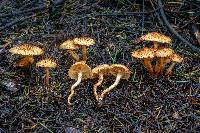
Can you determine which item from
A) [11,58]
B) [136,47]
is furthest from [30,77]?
[136,47]

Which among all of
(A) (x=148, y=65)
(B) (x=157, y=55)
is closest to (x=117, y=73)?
(A) (x=148, y=65)

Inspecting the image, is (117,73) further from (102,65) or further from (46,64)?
(46,64)

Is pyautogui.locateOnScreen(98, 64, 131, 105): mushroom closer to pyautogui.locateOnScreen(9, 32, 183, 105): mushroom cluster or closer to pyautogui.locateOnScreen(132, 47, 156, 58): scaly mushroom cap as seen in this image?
pyautogui.locateOnScreen(9, 32, 183, 105): mushroom cluster

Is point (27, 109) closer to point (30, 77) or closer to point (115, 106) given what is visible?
point (30, 77)

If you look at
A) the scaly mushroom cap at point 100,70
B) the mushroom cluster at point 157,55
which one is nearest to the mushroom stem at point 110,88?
the scaly mushroom cap at point 100,70

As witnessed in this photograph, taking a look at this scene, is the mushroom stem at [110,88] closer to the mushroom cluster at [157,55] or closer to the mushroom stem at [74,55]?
the mushroom cluster at [157,55]

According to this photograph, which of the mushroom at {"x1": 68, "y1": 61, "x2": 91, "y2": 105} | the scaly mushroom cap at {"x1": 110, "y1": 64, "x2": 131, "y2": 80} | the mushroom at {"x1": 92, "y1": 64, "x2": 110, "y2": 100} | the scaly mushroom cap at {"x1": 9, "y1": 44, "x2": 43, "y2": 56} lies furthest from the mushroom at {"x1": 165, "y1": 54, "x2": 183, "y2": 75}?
the scaly mushroom cap at {"x1": 9, "y1": 44, "x2": 43, "y2": 56}
